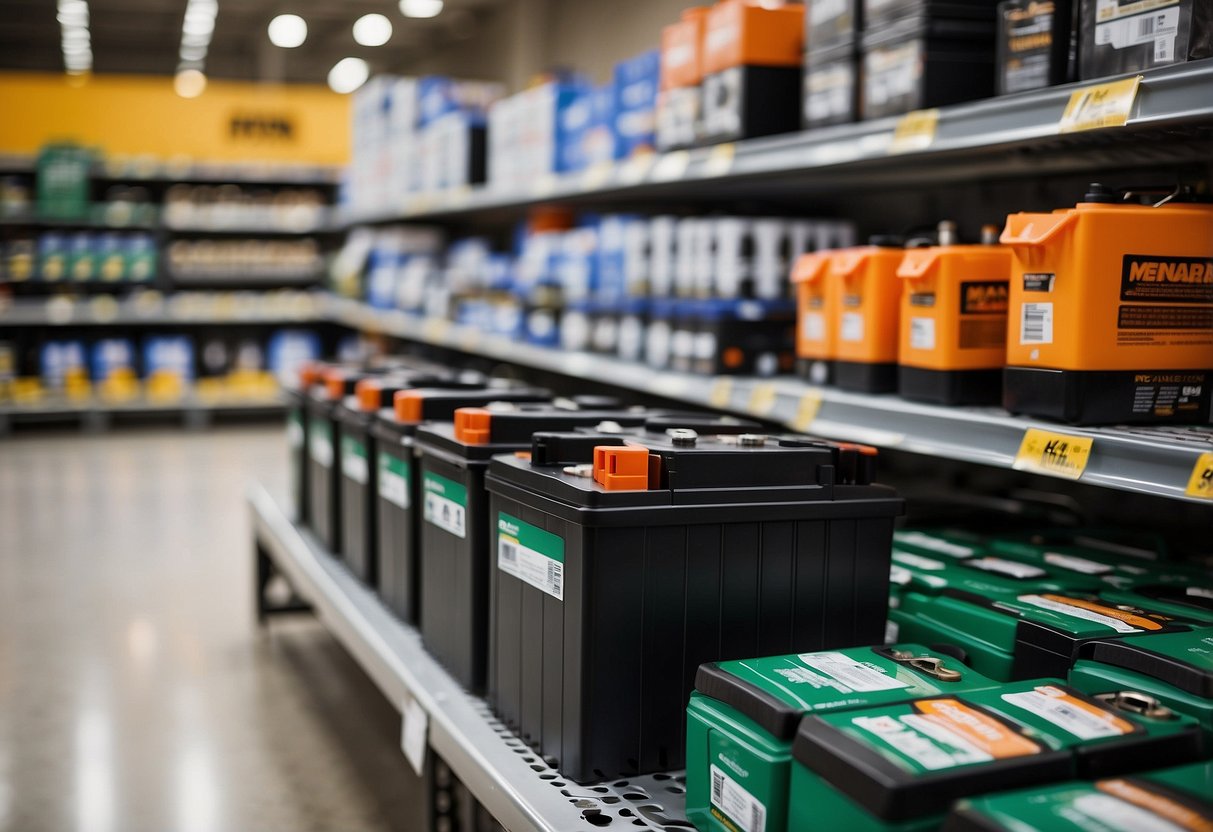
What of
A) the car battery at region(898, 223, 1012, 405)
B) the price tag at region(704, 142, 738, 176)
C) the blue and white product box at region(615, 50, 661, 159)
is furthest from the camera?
the blue and white product box at region(615, 50, 661, 159)

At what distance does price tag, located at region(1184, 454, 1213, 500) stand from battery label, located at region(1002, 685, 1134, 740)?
0.27 metres

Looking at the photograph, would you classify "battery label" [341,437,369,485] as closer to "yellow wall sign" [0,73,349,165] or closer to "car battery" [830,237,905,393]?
"car battery" [830,237,905,393]

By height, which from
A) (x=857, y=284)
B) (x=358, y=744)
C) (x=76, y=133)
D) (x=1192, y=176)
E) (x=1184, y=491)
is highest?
(x=76, y=133)

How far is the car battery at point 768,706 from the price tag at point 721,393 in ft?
3.38

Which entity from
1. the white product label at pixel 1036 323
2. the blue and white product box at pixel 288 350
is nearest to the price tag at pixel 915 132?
the white product label at pixel 1036 323

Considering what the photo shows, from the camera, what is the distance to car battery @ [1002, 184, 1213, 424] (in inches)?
54.9

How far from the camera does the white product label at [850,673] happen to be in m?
1.16

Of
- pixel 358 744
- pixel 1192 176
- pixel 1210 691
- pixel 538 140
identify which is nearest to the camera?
pixel 1210 691

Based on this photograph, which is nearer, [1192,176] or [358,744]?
[1192,176]

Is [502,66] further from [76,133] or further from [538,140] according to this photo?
[538,140]

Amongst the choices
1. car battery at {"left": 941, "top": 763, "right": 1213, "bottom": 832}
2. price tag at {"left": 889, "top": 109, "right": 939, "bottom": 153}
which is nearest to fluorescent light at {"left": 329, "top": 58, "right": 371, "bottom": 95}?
price tag at {"left": 889, "top": 109, "right": 939, "bottom": 153}

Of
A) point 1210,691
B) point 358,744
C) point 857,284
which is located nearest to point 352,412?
point 358,744

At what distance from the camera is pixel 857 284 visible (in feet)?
6.34

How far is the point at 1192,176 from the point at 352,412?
1.70m
